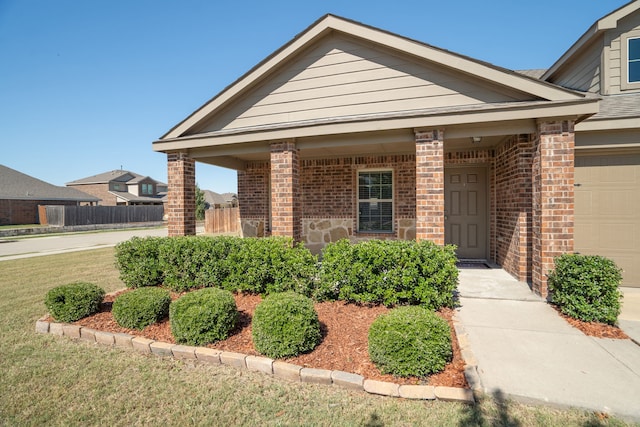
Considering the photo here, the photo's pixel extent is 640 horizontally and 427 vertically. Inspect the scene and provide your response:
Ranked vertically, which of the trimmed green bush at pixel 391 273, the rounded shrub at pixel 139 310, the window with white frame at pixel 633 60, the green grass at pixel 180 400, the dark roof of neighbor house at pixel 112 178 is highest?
the dark roof of neighbor house at pixel 112 178

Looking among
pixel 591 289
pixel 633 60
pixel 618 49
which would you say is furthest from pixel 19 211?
pixel 633 60

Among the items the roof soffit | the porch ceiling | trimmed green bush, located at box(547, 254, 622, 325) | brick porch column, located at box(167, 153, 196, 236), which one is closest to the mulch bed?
trimmed green bush, located at box(547, 254, 622, 325)

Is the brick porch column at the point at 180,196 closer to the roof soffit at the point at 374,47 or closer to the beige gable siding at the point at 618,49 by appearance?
the roof soffit at the point at 374,47

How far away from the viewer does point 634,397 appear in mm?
2588

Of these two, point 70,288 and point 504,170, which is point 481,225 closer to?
point 504,170

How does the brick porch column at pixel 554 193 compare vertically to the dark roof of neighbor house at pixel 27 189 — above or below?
below

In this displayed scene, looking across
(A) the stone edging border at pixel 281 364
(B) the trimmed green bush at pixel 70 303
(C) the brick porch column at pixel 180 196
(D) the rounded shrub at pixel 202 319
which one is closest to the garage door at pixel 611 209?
(A) the stone edging border at pixel 281 364

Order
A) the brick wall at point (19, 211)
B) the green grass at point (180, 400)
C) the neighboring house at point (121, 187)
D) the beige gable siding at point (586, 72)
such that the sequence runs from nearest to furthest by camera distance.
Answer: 1. the green grass at point (180, 400)
2. the beige gable siding at point (586, 72)
3. the brick wall at point (19, 211)
4. the neighboring house at point (121, 187)

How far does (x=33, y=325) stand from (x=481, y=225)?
9.20m

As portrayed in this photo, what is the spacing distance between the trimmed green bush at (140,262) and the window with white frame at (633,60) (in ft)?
33.7

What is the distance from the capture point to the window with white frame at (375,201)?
8375 millimetres

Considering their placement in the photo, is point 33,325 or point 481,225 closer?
point 33,325

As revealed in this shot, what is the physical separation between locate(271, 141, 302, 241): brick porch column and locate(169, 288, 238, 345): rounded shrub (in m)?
2.44

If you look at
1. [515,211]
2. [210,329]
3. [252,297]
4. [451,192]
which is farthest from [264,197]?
[515,211]
